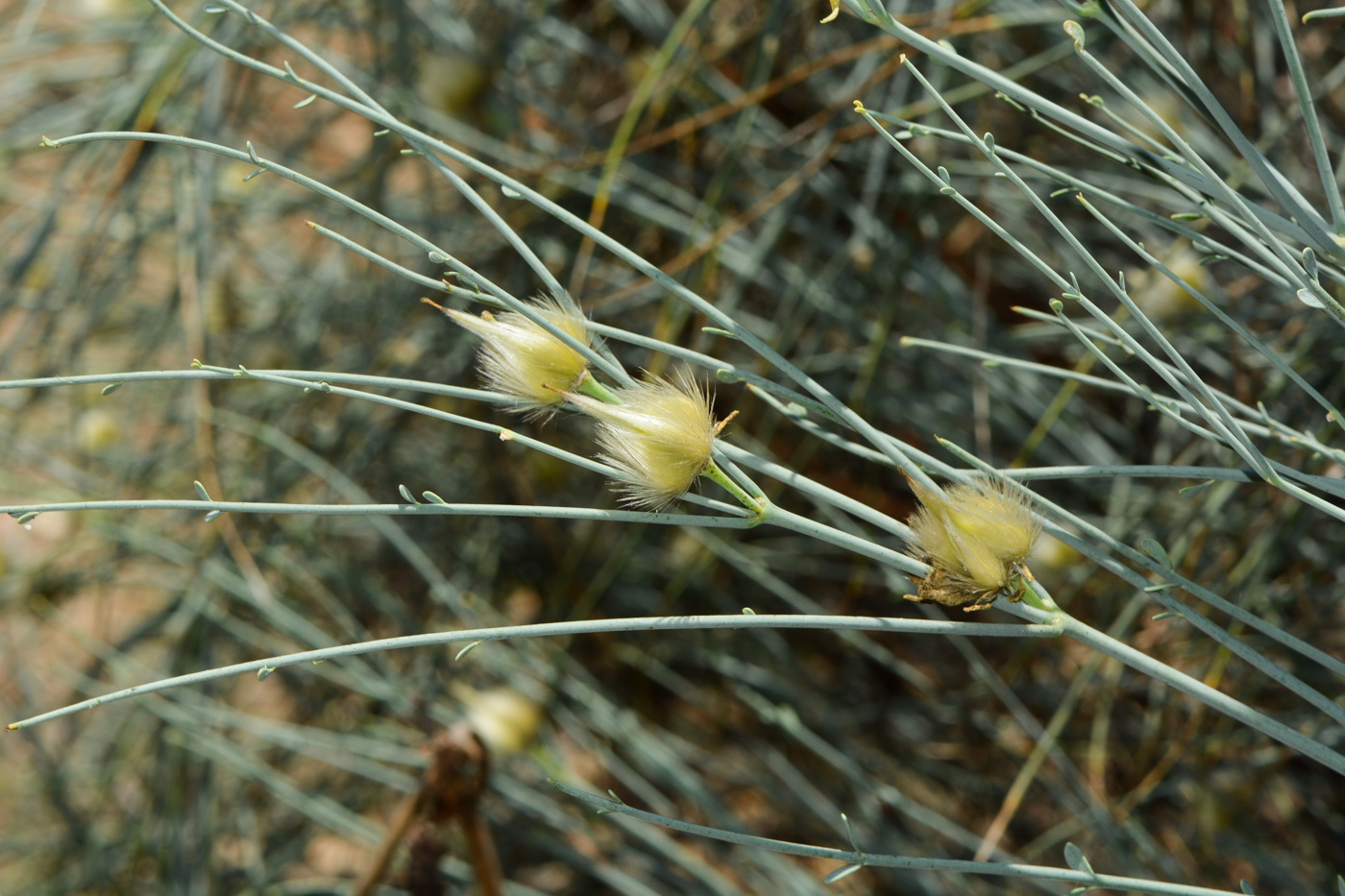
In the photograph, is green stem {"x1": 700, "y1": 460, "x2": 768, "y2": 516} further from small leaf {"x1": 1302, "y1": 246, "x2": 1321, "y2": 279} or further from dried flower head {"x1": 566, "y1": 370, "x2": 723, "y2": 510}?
small leaf {"x1": 1302, "y1": 246, "x2": 1321, "y2": 279}

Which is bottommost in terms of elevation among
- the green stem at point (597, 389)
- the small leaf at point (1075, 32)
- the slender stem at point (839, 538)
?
the slender stem at point (839, 538)

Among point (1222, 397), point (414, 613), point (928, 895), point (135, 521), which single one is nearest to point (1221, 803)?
point (928, 895)

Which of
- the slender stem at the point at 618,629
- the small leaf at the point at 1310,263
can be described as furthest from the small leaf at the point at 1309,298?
the slender stem at the point at 618,629

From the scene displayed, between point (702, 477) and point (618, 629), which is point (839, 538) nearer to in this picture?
point (618, 629)

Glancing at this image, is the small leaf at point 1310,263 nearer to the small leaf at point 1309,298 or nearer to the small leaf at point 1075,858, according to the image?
the small leaf at point 1309,298

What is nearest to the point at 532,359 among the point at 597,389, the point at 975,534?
the point at 597,389

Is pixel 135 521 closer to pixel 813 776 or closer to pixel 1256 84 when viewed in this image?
pixel 813 776
